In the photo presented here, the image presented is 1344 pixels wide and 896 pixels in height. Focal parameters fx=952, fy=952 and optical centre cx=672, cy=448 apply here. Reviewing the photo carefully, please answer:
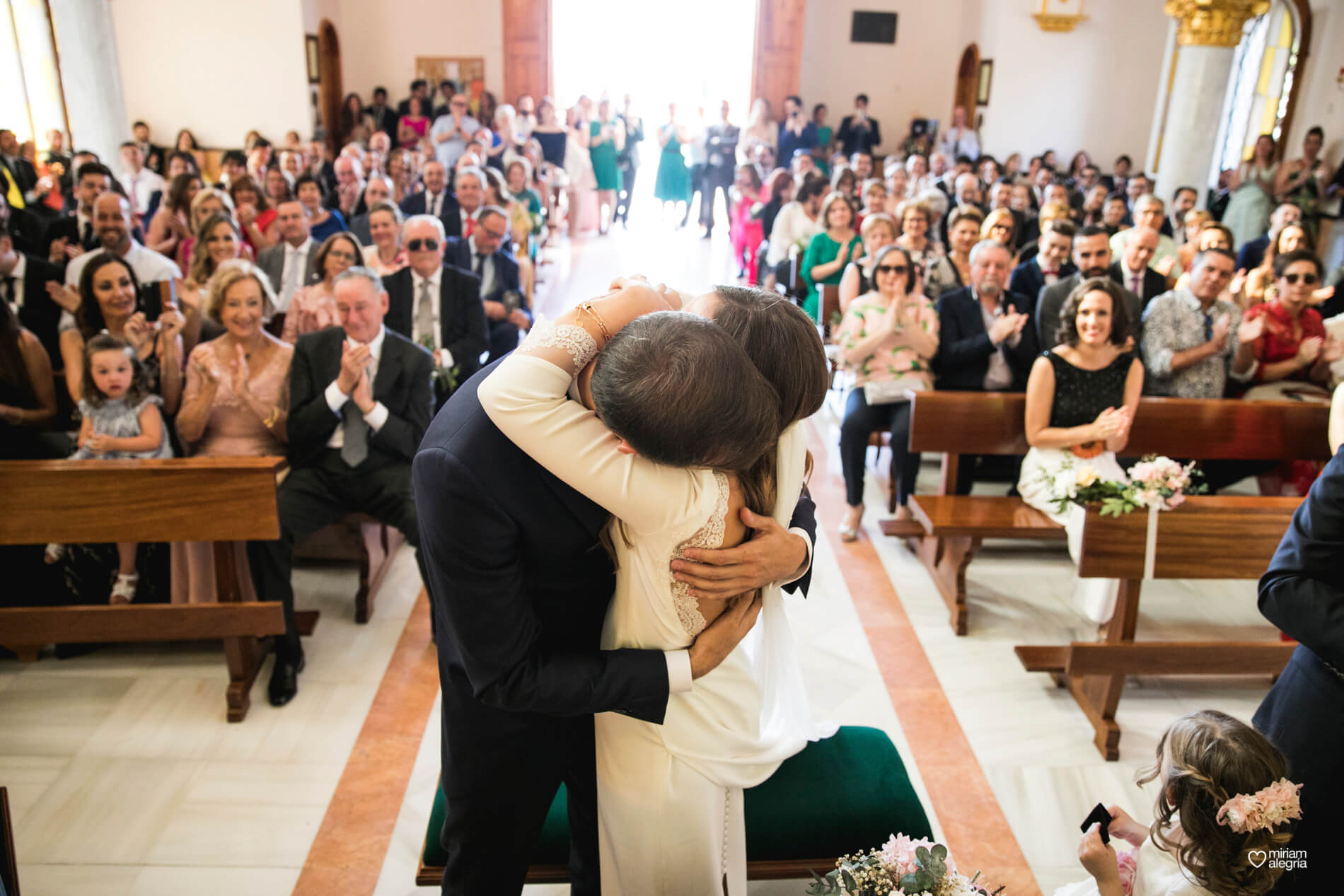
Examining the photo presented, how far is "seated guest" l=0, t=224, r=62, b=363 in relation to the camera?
4.95m

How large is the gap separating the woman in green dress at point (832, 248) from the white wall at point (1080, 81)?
417 inches

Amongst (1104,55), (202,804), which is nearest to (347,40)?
(1104,55)

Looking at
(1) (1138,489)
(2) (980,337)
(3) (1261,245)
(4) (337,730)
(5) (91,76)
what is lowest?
(4) (337,730)

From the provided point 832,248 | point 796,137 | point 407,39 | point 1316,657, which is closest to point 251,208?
point 832,248

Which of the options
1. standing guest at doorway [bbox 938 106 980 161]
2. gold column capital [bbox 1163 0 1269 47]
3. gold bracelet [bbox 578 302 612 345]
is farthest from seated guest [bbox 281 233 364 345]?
standing guest at doorway [bbox 938 106 980 161]

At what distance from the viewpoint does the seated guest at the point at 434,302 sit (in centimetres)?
498

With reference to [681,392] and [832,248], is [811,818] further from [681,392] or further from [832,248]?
[832,248]

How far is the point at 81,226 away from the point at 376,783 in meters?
5.66

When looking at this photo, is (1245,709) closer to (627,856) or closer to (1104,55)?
(627,856)

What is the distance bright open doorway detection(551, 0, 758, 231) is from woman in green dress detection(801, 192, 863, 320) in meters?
12.2

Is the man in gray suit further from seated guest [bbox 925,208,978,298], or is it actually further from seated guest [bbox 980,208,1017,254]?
seated guest [bbox 980,208,1017,254]

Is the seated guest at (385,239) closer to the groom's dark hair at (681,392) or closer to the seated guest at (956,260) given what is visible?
the seated guest at (956,260)

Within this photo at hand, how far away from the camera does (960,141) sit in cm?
1620

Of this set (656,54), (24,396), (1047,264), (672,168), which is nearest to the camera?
(24,396)
